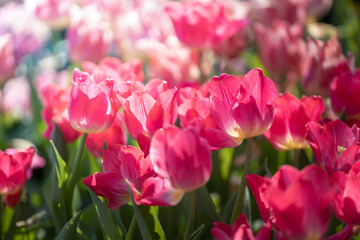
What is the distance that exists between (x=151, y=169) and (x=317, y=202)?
16 centimetres

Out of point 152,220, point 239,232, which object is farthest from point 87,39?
point 239,232

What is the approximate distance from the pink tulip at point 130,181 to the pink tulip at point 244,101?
0.09 m

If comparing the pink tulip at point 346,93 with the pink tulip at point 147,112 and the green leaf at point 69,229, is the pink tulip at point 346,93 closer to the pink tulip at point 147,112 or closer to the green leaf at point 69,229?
the pink tulip at point 147,112

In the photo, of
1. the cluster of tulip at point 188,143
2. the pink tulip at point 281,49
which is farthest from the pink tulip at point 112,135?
the pink tulip at point 281,49

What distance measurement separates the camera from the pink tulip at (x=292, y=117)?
546mm

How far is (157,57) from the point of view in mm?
1104

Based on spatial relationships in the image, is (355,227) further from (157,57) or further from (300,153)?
(157,57)

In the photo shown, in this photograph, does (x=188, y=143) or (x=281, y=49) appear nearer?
(x=188, y=143)

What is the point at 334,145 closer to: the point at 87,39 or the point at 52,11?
the point at 87,39

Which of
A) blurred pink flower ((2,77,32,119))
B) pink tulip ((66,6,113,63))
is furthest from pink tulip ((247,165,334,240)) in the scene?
blurred pink flower ((2,77,32,119))

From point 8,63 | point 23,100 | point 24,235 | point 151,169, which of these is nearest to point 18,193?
point 24,235

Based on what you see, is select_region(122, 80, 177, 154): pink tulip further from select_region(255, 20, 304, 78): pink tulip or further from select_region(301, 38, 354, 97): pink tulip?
select_region(255, 20, 304, 78): pink tulip

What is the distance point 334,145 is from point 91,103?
0.83 ft

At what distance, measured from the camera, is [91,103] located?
53 centimetres
